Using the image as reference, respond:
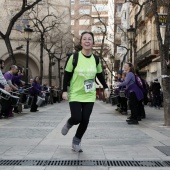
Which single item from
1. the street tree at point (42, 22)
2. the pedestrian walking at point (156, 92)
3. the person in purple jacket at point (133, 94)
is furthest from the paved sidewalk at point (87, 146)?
the street tree at point (42, 22)

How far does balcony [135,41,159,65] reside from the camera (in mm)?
34125

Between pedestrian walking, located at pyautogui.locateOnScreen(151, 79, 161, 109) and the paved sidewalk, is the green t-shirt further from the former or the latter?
pedestrian walking, located at pyautogui.locateOnScreen(151, 79, 161, 109)

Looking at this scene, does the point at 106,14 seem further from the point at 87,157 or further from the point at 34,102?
the point at 87,157

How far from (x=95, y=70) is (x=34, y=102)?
1179cm

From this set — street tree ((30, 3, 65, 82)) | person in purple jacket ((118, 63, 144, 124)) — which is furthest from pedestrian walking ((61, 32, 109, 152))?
street tree ((30, 3, 65, 82))

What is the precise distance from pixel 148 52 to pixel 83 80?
30.1m

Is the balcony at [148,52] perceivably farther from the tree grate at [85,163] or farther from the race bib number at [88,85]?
the tree grate at [85,163]

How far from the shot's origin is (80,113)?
6.18m

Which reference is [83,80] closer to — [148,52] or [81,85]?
[81,85]

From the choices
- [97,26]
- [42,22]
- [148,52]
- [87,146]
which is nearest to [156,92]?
[148,52]

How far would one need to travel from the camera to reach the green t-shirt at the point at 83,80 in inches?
243

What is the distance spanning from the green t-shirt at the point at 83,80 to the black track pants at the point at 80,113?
0.28ft

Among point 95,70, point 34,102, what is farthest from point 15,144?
point 34,102

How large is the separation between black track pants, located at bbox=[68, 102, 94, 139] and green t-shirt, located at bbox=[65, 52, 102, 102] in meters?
0.09
